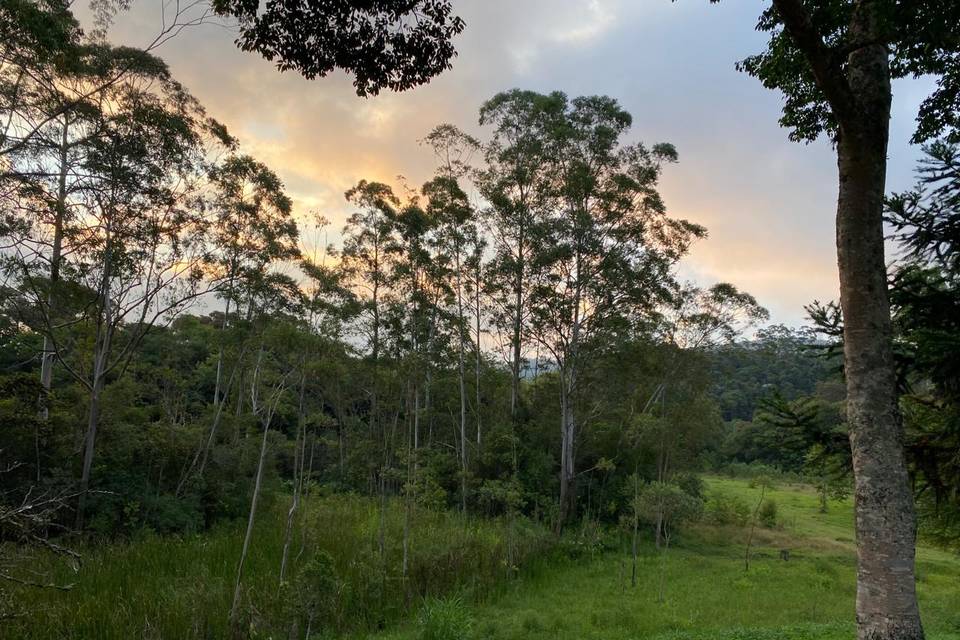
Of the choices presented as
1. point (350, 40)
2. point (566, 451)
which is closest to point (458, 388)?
point (566, 451)

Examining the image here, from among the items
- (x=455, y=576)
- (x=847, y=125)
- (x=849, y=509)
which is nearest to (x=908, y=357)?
(x=847, y=125)

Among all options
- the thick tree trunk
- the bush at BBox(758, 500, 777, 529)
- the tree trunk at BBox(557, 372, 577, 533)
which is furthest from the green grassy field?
the thick tree trunk

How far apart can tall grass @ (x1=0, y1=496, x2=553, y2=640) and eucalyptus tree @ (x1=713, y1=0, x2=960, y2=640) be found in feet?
20.0

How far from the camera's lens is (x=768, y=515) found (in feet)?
73.3

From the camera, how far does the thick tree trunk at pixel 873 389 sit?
347cm

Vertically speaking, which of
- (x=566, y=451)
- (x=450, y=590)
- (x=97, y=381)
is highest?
(x=97, y=381)

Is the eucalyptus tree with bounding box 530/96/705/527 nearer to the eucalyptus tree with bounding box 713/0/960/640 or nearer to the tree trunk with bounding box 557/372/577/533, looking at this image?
the tree trunk with bounding box 557/372/577/533

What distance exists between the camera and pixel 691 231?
18.3m

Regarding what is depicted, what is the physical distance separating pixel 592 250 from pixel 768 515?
14289 millimetres

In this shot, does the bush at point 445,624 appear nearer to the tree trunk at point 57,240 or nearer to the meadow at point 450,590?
the meadow at point 450,590

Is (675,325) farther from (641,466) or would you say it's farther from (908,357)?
(908,357)

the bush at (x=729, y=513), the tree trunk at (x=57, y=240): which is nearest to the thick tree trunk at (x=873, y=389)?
the tree trunk at (x=57, y=240)

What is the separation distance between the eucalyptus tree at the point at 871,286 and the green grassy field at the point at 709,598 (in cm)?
382

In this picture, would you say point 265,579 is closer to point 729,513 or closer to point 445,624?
Answer: point 445,624
